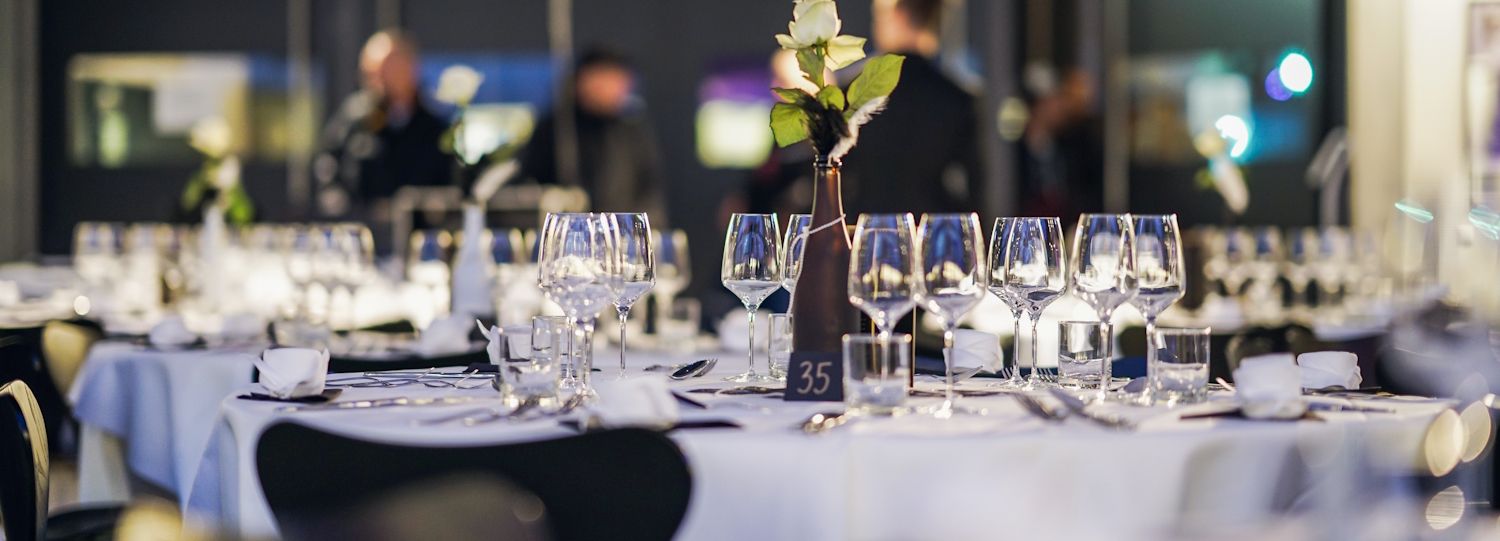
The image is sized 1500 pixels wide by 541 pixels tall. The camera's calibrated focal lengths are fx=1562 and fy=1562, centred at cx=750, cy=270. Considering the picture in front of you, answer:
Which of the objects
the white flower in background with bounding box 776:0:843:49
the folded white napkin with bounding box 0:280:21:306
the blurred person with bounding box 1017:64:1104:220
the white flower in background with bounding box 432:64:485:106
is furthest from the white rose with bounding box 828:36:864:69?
the blurred person with bounding box 1017:64:1104:220

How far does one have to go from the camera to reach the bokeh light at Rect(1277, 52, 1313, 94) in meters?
7.93

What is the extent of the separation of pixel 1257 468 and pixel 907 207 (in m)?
3.17

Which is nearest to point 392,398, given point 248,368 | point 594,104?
point 248,368

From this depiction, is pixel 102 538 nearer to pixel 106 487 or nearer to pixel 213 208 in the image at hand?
pixel 106 487

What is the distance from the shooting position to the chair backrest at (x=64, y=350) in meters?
3.18

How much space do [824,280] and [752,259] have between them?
0.71ft

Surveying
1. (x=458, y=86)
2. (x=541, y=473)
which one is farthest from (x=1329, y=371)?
(x=458, y=86)

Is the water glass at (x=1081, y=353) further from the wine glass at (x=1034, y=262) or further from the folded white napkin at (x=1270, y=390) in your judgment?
the folded white napkin at (x=1270, y=390)

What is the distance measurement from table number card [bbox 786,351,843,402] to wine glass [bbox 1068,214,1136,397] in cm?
38

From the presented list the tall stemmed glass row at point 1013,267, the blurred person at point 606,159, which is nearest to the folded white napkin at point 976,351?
the tall stemmed glass row at point 1013,267

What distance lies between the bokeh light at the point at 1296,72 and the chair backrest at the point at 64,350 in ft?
20.9

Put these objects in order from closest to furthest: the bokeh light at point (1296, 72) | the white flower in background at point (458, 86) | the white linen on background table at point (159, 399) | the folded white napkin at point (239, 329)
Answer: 1. the white linen on background table at point (159, 399)
2. the folded white napkin at point (239, 329)
3. the white flower in background at point (458, 86)
4. the bokeh light at point (1296, 72)

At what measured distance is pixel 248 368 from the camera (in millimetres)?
2844

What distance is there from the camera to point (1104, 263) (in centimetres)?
217
